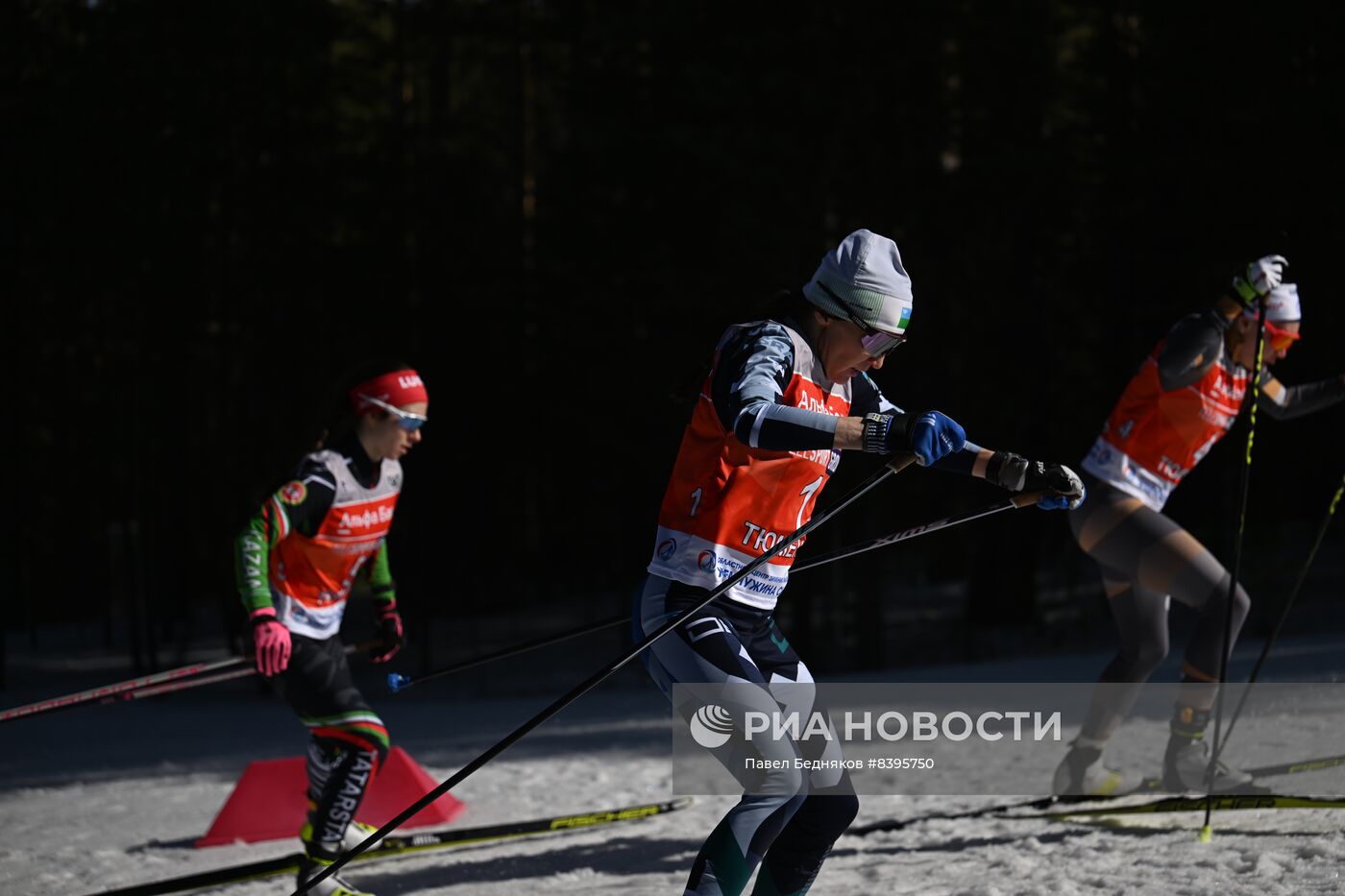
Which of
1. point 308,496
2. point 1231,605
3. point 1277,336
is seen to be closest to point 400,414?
point 308,496

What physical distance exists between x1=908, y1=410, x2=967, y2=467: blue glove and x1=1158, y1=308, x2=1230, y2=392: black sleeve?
2471 millimetres

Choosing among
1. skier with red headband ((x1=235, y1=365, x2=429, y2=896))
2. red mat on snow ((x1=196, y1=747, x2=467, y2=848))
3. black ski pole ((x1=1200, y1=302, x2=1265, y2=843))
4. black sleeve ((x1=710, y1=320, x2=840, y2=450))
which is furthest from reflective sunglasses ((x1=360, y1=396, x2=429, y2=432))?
black ski pole ((x1=1200, y1=302, x2=1265, y2=843))

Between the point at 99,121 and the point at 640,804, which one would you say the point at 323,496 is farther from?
the point at 99,121

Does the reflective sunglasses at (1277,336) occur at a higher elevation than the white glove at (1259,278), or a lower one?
lower

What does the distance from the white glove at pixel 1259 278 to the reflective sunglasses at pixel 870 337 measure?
252 cm

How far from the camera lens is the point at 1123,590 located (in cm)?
605

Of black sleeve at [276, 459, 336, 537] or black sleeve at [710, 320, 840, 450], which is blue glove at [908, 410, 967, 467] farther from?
black sleeve at [276, 459, 336, 537]

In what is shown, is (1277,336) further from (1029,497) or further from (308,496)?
(308,496)

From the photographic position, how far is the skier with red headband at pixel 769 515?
145 inches

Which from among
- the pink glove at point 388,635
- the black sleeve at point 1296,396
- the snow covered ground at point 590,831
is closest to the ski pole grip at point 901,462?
the snow covered ground at point 590,831

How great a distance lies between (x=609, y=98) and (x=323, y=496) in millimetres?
13584

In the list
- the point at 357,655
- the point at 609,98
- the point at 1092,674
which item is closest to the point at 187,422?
the point at 357,655

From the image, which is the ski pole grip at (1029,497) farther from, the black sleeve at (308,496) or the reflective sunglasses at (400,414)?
the black sleeve at (308,496)

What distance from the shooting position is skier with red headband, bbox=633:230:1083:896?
3676mm
